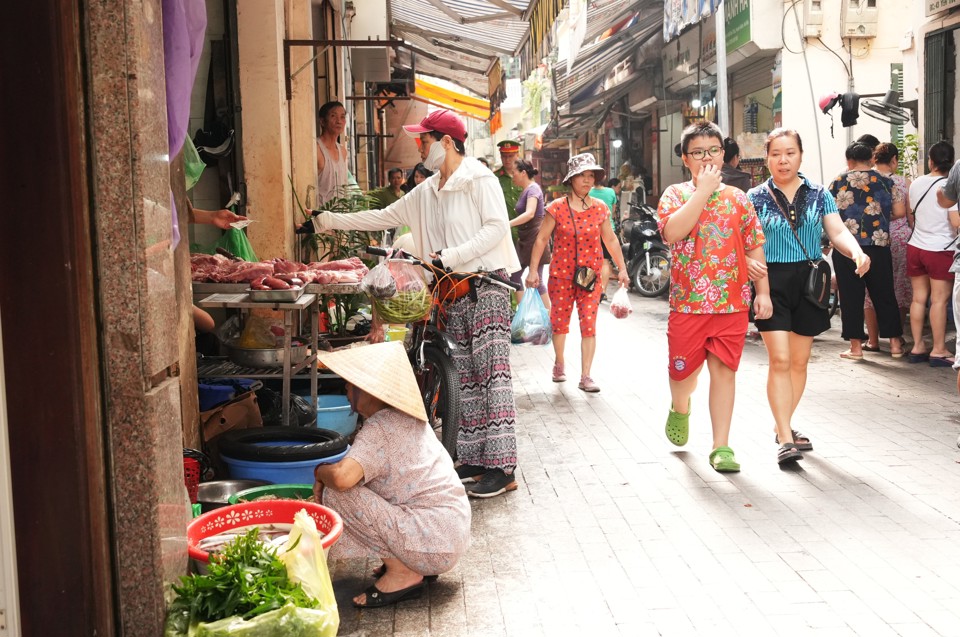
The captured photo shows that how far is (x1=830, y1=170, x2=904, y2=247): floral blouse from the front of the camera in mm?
10422

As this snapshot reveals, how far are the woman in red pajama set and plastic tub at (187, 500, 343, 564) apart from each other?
215 inches

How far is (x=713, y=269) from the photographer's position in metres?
6.38

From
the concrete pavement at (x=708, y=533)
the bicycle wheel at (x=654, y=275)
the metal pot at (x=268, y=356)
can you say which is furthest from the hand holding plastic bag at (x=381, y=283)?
the bicycle wheel at (x=654, y=275)

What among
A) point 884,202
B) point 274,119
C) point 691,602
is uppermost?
point 274,119

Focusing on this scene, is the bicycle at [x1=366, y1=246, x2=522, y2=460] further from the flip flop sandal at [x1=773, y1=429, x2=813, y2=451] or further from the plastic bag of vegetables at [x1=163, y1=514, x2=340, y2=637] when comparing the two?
the plastic bag of vegetables at [x1=163, y1=514, x2=340, y2=637]

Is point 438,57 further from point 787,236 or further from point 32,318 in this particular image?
point 32,318

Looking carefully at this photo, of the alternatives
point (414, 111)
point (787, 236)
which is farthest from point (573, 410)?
point (414, 111)

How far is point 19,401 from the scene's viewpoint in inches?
120

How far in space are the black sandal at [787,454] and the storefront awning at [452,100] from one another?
1955cm

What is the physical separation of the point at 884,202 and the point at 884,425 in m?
3.58

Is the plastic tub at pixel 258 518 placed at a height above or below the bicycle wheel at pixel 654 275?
below

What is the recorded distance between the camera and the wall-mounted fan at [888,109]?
1434 centimetres

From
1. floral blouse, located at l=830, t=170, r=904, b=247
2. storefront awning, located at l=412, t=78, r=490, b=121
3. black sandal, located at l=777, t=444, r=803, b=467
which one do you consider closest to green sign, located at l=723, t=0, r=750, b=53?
floral blouse, located at l=830, t=170, r=904, b=247

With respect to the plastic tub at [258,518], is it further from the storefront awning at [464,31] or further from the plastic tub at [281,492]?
the storefront awning at [464,31]
